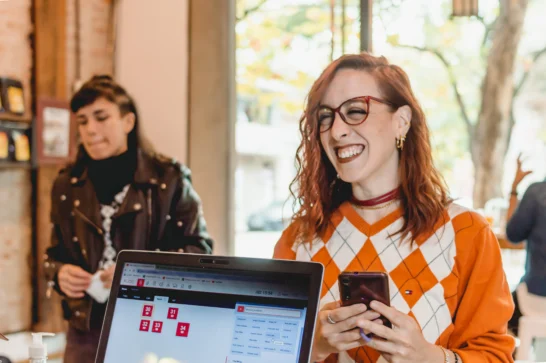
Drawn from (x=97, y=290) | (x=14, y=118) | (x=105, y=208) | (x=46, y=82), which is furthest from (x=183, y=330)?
(x=46, y=82)

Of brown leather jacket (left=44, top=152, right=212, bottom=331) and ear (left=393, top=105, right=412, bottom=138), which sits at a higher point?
ear (left=393, top=105, right=412, bottom=138)

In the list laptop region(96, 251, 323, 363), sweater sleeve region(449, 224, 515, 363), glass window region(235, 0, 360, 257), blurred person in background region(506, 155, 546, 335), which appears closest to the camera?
laptop region(96, 251, 323, 363)

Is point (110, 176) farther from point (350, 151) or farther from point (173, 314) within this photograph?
point (173, 314)

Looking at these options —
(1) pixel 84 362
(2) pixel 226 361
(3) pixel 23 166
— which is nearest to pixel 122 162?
(1) pixel 84 362

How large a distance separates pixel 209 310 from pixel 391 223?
0.53 meters

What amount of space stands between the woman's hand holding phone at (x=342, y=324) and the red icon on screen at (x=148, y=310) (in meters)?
0.30

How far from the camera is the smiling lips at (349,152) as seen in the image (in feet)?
4.65

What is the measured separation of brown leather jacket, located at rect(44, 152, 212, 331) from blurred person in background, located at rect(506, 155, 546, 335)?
1.61m

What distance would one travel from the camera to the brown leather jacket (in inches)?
95.3

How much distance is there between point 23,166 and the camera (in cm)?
335

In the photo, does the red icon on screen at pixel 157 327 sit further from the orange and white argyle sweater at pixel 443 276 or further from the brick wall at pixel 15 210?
the brick wall at pixel 15 210

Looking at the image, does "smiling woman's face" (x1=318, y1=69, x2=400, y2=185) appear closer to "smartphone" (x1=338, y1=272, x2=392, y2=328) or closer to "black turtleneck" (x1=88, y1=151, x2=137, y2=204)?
"smartphone" (x1=338, y1=272, x2=392, y2=328)

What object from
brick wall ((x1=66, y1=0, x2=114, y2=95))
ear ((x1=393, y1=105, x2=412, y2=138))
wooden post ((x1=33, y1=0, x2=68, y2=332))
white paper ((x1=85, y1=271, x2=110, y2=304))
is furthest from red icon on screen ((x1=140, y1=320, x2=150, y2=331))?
brick wall ((x1=66, y1=0, x2=114, y2=95))

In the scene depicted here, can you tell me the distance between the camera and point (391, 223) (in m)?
1.45
